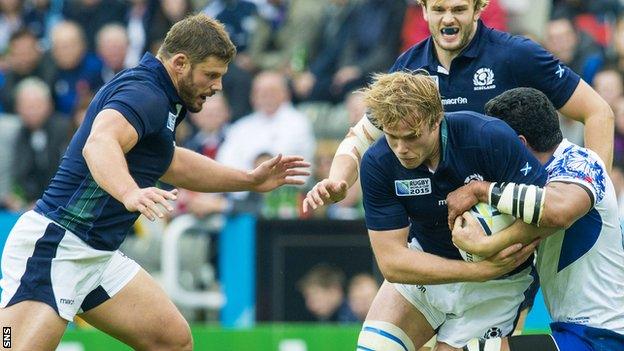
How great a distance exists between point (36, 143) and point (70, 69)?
1.35m

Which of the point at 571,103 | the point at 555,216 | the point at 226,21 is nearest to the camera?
the point at 555,216

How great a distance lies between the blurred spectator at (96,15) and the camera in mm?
14588

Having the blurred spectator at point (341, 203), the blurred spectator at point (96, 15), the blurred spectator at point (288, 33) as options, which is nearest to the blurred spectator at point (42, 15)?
the blurred spectator at point (96, 15)

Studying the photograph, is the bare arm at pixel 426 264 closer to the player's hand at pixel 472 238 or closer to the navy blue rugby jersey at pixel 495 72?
the player's hand at pixel 472 238

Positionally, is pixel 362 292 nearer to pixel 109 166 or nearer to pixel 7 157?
pixel 7 157

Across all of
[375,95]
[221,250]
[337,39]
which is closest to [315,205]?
[375,95]

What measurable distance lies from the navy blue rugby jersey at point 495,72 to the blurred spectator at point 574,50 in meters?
5.14

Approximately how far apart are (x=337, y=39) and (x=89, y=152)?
7.63 metres

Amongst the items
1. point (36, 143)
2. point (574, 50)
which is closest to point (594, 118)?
point (574, 50)

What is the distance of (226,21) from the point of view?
1373 centimetres

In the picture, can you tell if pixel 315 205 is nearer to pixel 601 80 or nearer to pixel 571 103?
pixel 571 103

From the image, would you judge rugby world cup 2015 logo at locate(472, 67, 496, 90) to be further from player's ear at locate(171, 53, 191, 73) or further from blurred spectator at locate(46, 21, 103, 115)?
blurred spectator at locate(46, 21, 103, 115)

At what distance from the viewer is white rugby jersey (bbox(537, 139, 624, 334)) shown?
→ 641 cm

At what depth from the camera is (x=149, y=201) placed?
20.0ft
